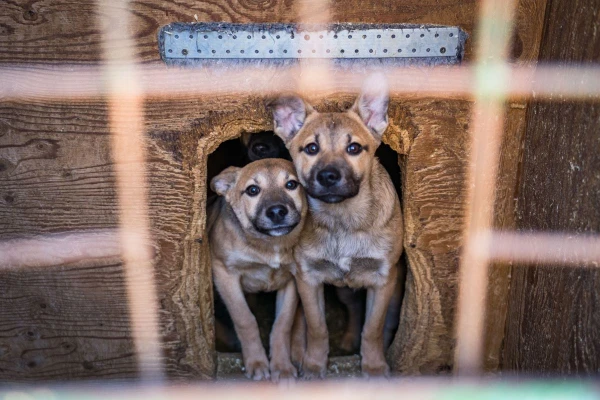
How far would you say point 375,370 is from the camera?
4.39 meters

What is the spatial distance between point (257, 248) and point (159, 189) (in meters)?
0.84

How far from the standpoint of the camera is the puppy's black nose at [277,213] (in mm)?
3900

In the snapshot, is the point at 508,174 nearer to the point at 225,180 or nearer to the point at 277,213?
the point at 277,213

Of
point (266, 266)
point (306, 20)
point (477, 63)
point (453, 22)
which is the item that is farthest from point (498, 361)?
point (306, 20)

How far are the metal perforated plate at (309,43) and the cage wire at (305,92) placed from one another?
0.35 ft

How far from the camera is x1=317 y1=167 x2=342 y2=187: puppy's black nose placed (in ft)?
11.9

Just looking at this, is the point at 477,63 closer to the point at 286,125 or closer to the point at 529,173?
the point at 529,173

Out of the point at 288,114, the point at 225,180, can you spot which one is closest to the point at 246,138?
the point at 225,180

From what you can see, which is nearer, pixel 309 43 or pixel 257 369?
pixel 309 43

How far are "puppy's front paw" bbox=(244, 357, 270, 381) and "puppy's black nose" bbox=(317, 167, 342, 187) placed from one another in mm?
1546

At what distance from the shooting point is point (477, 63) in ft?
12.0

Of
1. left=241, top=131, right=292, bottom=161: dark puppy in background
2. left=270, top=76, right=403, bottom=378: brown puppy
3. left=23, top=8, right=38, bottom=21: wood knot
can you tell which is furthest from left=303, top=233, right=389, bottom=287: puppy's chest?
left=23, top=8, right=38, bottom=21: wood knot

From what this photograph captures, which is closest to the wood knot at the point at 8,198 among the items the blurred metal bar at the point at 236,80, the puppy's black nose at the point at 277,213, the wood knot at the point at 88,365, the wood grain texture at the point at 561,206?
the blurred metal bar at the point at 236,80

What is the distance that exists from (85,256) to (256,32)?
1.84 meters
